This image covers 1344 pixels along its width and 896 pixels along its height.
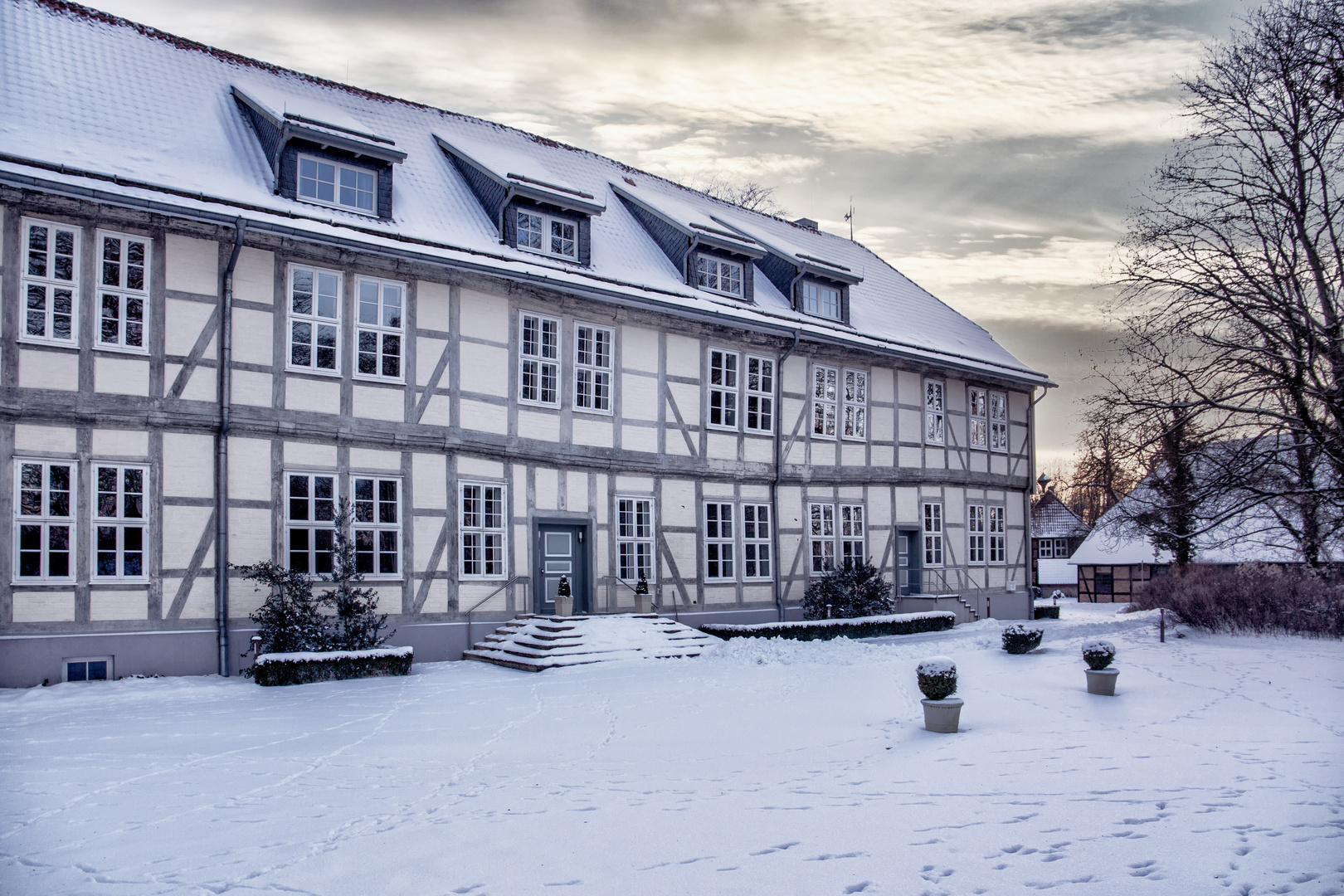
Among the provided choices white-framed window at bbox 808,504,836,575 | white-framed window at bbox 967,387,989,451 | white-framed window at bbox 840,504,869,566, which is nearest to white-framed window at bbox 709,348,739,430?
white-framed window at bbox 808,504,836,575

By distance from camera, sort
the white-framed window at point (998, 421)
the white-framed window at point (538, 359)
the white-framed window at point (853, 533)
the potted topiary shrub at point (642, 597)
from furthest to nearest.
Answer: the white-framed window at point (998, 421)
the white-framed window at point (853, 533)
the potted topiary shrub at point (642, 597)
the white-framed window at point (538, 359)

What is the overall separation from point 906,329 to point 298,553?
16832 millimetres

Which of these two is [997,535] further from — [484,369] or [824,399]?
[484,369]

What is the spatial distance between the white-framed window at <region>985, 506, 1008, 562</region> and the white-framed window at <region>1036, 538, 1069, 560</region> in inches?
1165

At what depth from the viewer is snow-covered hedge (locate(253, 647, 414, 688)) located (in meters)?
13.6

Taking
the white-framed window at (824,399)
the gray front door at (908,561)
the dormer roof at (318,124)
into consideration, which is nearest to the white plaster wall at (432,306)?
the dormer roof at (318,124)

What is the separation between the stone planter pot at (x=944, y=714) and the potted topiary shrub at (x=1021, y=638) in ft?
25.6

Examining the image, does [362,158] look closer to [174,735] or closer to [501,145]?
[501,145]

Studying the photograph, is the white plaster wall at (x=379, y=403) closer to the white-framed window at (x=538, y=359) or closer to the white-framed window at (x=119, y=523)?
the white-framed window at (x=538, y=359)

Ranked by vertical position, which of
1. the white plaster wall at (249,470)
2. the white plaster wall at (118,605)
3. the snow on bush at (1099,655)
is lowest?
the snow on bush at (1099,655)

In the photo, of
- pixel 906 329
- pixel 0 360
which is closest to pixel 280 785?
pixel 0 360

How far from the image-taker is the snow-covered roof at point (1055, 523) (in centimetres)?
5425

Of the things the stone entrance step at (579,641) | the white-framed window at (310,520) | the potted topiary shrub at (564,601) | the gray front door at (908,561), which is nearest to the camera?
the white-framed window at (310,520)

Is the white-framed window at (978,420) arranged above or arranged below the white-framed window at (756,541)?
above
